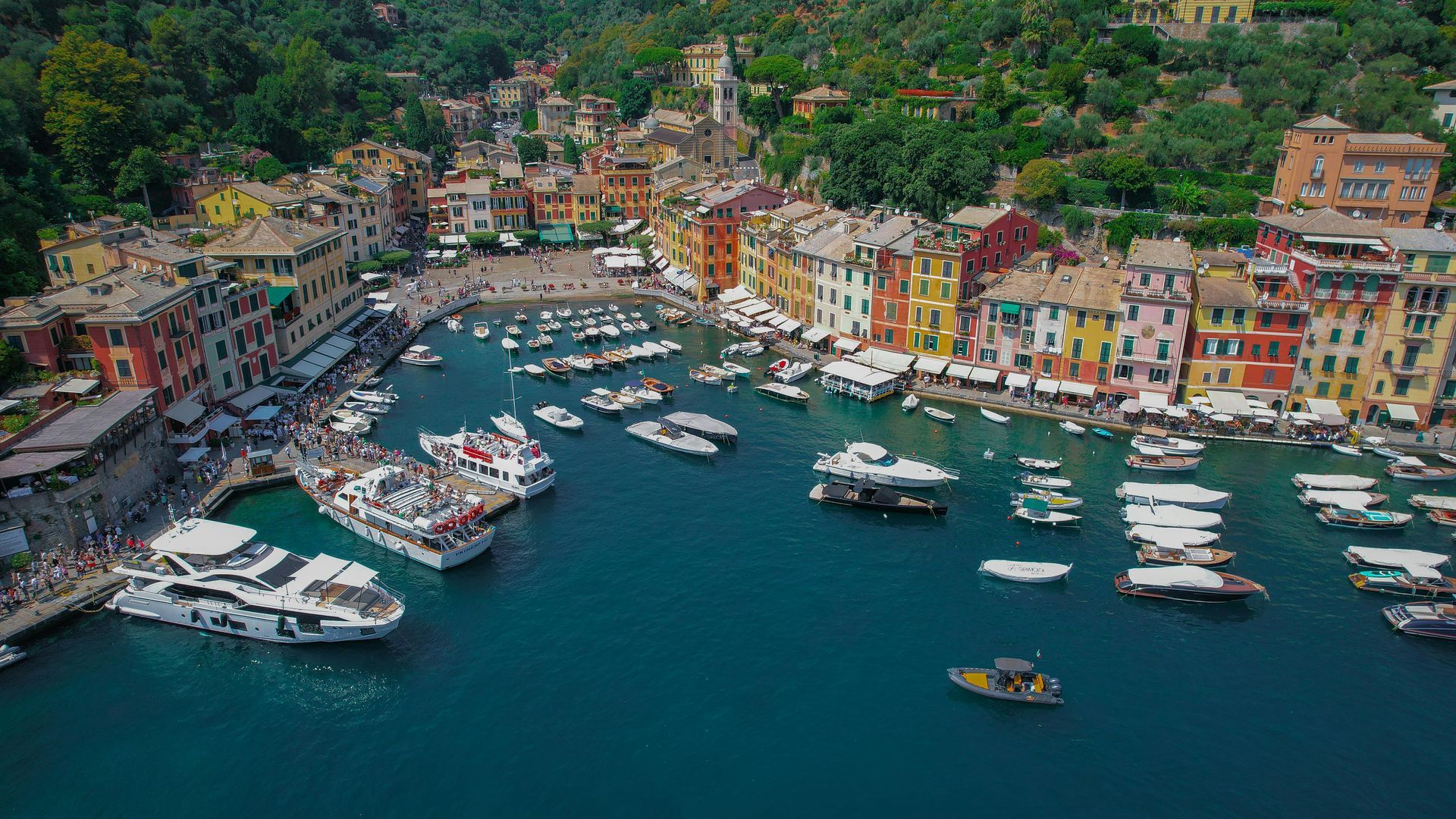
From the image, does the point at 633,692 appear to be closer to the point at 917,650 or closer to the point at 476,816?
the point at 476,816

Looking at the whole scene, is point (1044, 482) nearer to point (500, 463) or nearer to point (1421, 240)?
point (1421, 240)

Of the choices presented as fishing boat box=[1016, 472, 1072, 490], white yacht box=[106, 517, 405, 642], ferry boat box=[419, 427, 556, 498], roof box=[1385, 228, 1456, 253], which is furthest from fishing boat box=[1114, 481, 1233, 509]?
white yacht box=[106, 517, 405, 642]

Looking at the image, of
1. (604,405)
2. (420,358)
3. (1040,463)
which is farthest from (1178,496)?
(420,358)

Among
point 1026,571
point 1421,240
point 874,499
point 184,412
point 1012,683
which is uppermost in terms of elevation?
point 1421,240

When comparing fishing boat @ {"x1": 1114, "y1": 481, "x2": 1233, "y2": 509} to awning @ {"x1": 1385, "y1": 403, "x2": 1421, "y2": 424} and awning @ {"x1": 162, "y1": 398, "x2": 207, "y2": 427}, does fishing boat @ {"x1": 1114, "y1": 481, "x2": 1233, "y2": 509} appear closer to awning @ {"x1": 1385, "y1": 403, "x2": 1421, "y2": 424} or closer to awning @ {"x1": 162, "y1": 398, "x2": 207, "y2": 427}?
awning @ {"x1": 1385, "y1": 403, "x2": 1421, "y2": 424}

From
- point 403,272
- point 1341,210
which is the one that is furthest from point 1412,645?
point 403,272

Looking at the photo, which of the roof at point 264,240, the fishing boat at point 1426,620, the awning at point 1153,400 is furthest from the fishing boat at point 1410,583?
the roof at point 264,240
